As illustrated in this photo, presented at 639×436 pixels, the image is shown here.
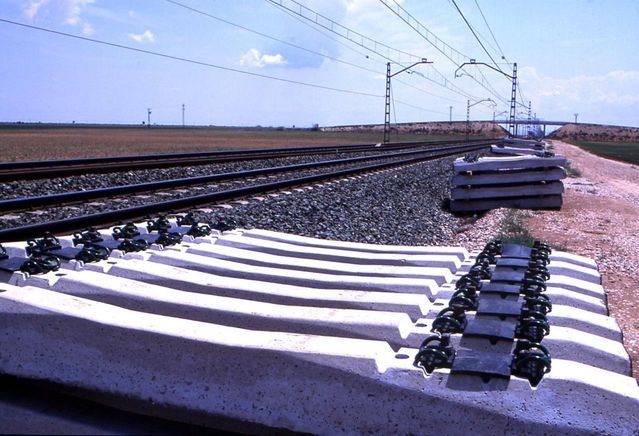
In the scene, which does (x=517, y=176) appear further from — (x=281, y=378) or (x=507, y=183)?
(x=281, y=378)

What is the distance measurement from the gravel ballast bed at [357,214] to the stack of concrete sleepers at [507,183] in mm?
673

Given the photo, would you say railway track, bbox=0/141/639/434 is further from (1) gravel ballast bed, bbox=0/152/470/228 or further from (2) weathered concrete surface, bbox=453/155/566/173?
(2) weathered concrete surface, bbox=453/155/566/173

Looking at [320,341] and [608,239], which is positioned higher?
[320,341]

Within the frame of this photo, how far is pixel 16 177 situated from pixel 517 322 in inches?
477

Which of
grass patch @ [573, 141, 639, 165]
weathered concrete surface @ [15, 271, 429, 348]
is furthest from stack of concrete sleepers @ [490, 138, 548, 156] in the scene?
weathered concrete surface @ [15, 271, 429, 348]

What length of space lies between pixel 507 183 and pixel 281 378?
12152mm

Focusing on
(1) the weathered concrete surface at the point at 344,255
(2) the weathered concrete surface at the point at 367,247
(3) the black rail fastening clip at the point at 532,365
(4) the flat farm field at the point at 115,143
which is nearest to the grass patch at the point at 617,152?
(4) the flat farm field at the point at 115,143

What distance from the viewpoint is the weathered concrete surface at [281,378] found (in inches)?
93.8

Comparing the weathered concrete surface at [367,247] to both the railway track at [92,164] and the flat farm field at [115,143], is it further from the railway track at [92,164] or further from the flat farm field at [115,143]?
the flat farm field at [115,143]

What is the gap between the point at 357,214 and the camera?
1016 cm

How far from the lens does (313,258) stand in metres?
4.76

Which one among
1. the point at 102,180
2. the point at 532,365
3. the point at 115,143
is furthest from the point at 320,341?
the point at 115,143

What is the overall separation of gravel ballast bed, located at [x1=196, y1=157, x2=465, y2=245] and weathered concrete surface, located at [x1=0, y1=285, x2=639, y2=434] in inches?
192

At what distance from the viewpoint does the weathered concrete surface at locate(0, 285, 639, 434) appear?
2383mm
